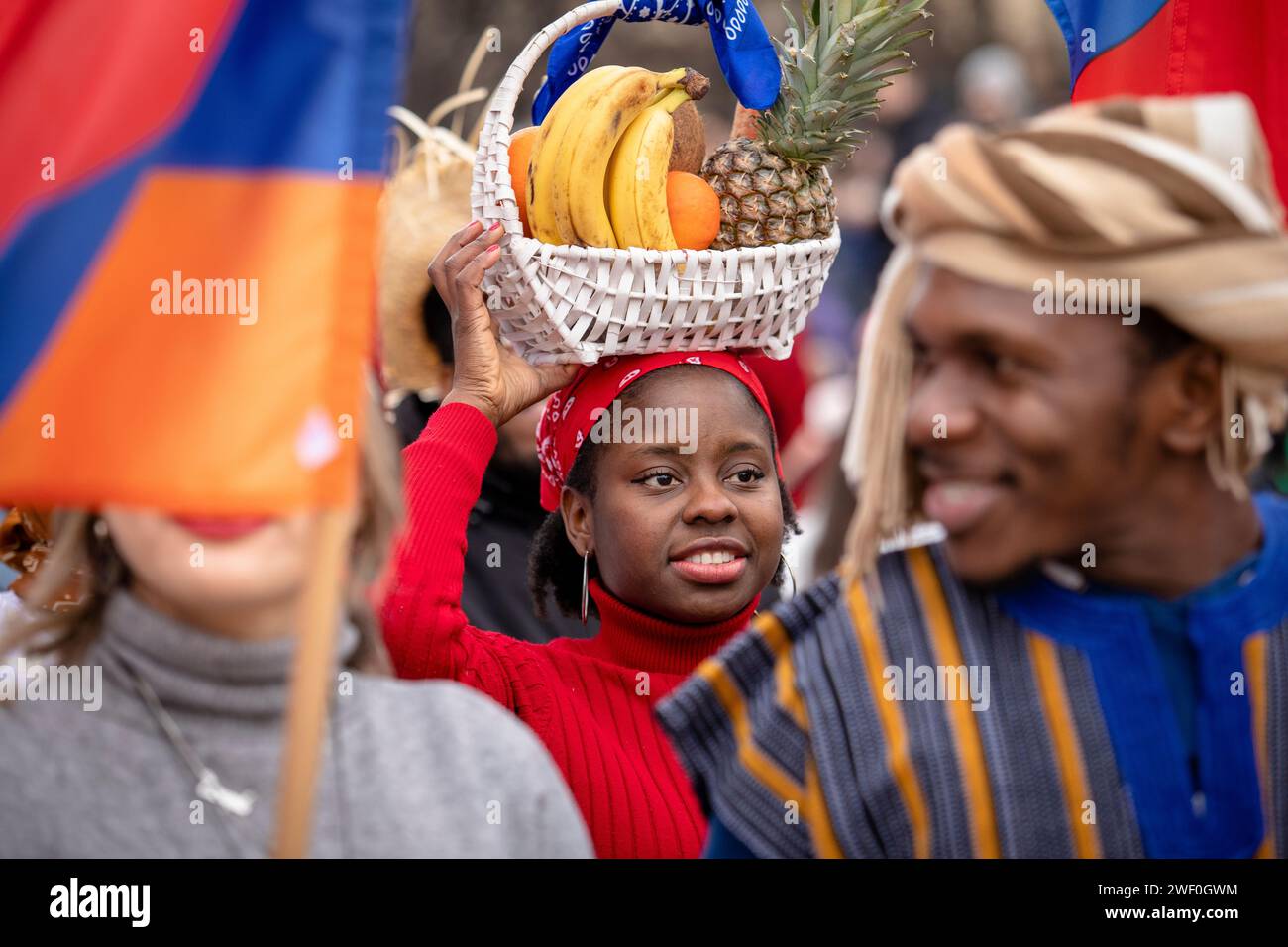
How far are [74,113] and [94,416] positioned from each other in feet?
1.27

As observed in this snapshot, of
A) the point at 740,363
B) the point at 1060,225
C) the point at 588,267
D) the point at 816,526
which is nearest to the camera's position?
the point at 1060,225

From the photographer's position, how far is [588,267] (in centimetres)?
293

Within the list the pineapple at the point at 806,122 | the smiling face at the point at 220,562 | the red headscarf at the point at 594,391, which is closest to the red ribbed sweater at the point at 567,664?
the red headscarf at the point at 594,391

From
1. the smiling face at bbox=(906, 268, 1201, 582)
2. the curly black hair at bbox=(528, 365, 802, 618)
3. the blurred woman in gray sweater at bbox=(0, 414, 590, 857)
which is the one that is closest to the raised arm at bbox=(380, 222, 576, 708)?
the curly black hair at bbox=(528, 365, 802, 618)

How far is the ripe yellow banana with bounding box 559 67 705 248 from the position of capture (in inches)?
116

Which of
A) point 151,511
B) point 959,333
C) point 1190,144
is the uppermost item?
point 1190,144

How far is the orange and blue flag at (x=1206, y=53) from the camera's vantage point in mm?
2875

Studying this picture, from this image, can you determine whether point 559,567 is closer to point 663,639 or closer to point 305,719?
point 663,639

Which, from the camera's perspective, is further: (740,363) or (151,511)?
(740,363)

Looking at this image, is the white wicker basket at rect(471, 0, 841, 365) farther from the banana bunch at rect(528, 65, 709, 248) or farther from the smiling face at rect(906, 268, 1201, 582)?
the smiling face at rect(906, 268, 1201, 582)

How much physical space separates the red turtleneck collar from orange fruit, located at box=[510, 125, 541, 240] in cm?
74

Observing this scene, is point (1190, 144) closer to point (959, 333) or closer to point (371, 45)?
point (959, 333)
